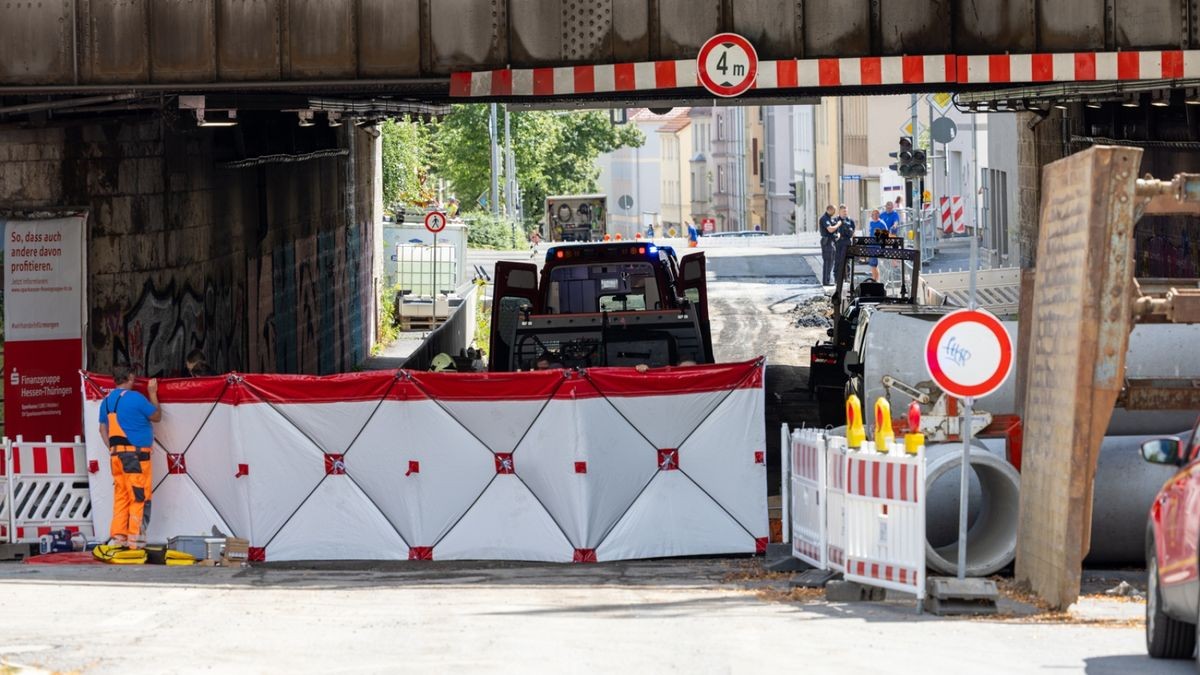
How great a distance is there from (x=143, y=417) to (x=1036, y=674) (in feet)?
31.5

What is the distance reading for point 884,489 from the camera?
1345cm

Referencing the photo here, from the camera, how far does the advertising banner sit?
1947 cm

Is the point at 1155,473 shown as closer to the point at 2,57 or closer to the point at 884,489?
the point at 884,489

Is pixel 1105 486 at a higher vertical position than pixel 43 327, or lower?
lower

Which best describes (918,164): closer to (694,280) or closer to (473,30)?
(694,280)

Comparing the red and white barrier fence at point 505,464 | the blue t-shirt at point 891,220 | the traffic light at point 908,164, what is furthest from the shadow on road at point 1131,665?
the blue t-shirt at point 891,220

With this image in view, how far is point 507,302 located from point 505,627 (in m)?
12.4

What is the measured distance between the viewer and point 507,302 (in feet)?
81.1

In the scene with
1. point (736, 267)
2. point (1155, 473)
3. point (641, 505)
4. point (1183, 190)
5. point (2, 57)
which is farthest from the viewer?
point (736, 267)

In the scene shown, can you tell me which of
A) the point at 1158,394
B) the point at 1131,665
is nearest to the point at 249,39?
the point at 1158,394

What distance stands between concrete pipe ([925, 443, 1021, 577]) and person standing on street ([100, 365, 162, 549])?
7011 mm

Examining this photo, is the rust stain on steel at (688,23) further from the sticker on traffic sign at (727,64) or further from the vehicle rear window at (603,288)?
the vehicle rear window at (603,288)

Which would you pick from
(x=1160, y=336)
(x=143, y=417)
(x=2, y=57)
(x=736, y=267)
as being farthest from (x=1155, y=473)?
(x=736, y=267)

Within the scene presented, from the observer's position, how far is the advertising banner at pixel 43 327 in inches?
766
